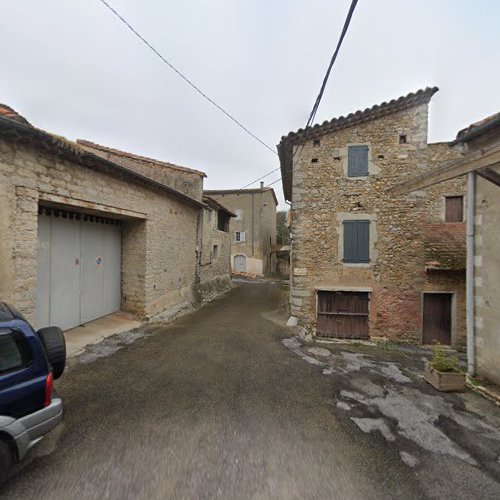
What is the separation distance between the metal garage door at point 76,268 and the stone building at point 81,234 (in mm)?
22

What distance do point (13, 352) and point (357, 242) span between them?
806cm

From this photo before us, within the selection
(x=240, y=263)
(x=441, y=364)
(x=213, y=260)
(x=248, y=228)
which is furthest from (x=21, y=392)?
(x=248, y=228)

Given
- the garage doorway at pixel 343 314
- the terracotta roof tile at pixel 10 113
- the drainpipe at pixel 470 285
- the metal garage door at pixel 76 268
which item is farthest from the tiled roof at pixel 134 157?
the drainpipe at pixel 470 285

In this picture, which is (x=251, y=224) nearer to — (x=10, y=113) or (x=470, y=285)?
(x=470, y=285)

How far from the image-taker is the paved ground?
7.32 ft

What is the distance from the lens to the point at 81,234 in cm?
614

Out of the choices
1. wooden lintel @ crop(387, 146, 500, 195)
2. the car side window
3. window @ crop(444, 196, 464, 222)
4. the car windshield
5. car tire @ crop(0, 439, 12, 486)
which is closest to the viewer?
car tire @ crop(0, 439, 12, 486)

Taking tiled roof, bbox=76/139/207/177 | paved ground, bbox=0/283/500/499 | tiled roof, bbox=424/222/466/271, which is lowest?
paved ground, bbox=0/283/500/499

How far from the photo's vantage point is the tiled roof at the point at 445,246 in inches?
292

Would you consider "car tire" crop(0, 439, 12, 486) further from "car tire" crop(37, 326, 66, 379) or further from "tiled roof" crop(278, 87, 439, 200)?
"tiled roof" crop(278, 87, 439, 200)

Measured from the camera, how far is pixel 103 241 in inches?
271

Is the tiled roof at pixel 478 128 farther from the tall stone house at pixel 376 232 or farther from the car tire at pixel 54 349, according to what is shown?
the car tire at pixel 54 349

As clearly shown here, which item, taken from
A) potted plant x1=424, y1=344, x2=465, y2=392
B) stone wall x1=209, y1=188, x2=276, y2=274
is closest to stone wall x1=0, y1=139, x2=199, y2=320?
potted plant x1=424, y1=344, x2=465, y2=392

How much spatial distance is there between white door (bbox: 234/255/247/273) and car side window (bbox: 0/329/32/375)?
2325cm
